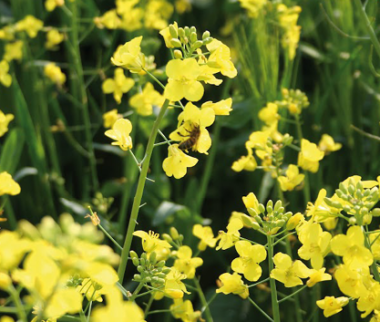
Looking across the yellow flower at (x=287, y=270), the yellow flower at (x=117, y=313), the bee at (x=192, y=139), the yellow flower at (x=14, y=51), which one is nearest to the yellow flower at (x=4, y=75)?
the yellow flower at (x=14, y=51)

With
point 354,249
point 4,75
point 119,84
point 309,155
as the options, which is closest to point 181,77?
point 354,249

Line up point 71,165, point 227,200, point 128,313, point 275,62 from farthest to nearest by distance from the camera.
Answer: point 71,165, point 227,200, point 275,62, point 128,313

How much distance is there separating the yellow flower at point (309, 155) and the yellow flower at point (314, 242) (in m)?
0.42

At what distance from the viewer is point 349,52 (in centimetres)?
196

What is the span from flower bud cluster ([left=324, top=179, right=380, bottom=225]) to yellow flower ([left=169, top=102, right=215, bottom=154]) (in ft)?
0.78

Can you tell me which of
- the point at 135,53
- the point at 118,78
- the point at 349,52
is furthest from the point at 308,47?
the point at 135,53

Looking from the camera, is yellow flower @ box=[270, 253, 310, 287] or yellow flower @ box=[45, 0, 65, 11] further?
yellow flower @ box=[45, 0, 65, 11]

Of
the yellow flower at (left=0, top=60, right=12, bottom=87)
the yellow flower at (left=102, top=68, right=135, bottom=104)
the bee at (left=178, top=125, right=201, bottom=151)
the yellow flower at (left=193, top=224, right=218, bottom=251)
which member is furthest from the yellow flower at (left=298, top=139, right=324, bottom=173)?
the yellow flower at (left=0, top=60, right=12, bottom=87)

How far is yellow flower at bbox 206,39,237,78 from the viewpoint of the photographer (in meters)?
1.05

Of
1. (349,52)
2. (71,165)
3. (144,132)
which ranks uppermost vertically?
(349,52)

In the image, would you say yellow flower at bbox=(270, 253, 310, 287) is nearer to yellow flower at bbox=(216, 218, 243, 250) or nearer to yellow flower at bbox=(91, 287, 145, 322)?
yellow flower at bbox=(216, 218, 243, 250)

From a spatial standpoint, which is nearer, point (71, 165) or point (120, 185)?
point (120, 185)

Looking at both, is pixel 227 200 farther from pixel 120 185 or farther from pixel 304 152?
pixel 304 152

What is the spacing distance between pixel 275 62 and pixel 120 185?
599 mm
